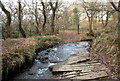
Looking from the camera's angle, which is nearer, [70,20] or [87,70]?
[87,70]

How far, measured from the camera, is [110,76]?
492 cm

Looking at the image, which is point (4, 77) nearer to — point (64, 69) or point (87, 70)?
point (64, 69)

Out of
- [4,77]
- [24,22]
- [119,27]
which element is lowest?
[4,77]

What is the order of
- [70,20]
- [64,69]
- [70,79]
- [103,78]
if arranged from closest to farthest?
[103,78], [70,79], [64,69], [70,20]

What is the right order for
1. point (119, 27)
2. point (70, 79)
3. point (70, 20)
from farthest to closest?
point (70, 20), point (119, 27), point (70, 79)

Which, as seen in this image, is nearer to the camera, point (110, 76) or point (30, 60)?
point (110, 76)

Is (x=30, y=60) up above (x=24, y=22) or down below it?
below

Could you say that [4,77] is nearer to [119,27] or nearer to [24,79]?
[24,79]

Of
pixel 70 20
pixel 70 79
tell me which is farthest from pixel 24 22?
pixel 70 79

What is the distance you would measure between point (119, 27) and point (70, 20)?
35566 mm

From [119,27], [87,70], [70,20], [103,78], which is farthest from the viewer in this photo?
[70,20]

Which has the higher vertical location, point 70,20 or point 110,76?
point 70,20

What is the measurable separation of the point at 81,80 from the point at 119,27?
5.64 metres

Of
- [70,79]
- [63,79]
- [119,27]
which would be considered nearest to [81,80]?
[70,79]
